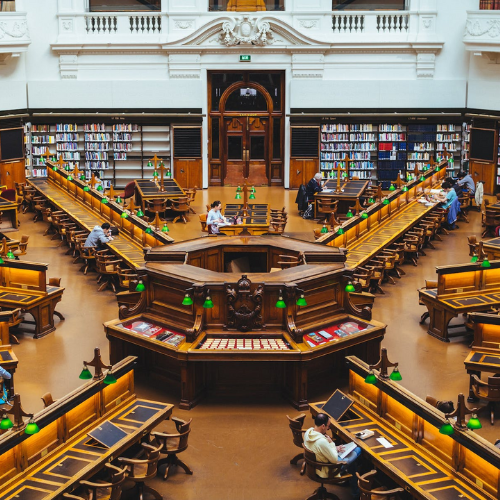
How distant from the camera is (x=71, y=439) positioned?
8000 mm

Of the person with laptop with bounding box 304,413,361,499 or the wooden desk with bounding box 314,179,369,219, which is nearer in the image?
the person with laptop with bounding box 304,413,361,499

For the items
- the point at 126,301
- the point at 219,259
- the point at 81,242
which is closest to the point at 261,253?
the point at 219,259

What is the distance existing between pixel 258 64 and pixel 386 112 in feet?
11.1

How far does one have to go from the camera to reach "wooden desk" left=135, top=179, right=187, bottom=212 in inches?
715

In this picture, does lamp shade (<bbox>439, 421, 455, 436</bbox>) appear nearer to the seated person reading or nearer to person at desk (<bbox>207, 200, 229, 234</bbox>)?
person at desk (<bbox>207, 200, 229, 234</bbox>)

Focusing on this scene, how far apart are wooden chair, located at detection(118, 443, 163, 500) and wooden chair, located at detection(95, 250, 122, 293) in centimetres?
596

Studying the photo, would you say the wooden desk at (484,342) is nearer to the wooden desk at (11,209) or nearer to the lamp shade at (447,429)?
the lamp shade at (447,429)

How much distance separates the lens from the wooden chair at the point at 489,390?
9.20 m

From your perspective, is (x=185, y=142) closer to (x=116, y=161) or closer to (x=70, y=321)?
(x=116, y=161)

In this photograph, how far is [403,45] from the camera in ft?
70.4

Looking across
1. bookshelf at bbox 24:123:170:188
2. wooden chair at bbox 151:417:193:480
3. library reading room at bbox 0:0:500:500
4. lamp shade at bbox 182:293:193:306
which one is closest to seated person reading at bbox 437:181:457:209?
library reading room at bbox 0:0:500:500

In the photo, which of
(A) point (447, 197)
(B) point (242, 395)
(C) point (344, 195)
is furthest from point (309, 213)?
(B) point (242, 395)

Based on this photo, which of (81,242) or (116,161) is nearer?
(81,242)

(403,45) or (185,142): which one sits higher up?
(403,45)
